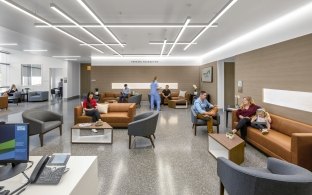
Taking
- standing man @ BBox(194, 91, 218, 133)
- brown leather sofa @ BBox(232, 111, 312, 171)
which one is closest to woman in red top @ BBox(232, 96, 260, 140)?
brown leather sofa @ BBox(232, 111, 312, 171)

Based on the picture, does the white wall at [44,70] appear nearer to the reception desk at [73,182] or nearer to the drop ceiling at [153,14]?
the drop ceiling at [153,14]

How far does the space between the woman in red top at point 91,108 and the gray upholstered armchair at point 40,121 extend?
914 mm

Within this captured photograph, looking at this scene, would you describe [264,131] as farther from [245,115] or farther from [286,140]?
[245,115]

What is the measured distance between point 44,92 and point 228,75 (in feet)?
42.0

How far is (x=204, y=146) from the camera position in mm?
5387

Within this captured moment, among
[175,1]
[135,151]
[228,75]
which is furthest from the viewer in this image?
[228,75]

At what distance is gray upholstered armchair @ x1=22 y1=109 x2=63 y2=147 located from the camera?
211 inches

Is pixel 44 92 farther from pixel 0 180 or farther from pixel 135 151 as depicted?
pixel 0 180

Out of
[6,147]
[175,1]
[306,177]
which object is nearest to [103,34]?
[175,1]

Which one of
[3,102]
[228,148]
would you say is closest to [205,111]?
[228,148]

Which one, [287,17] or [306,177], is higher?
[287,17]

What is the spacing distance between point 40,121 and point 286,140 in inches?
221

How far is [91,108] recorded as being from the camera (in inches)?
282

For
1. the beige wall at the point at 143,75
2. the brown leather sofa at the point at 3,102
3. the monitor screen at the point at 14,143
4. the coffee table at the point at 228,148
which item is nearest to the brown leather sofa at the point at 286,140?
the coffee table at the point at 228,148
